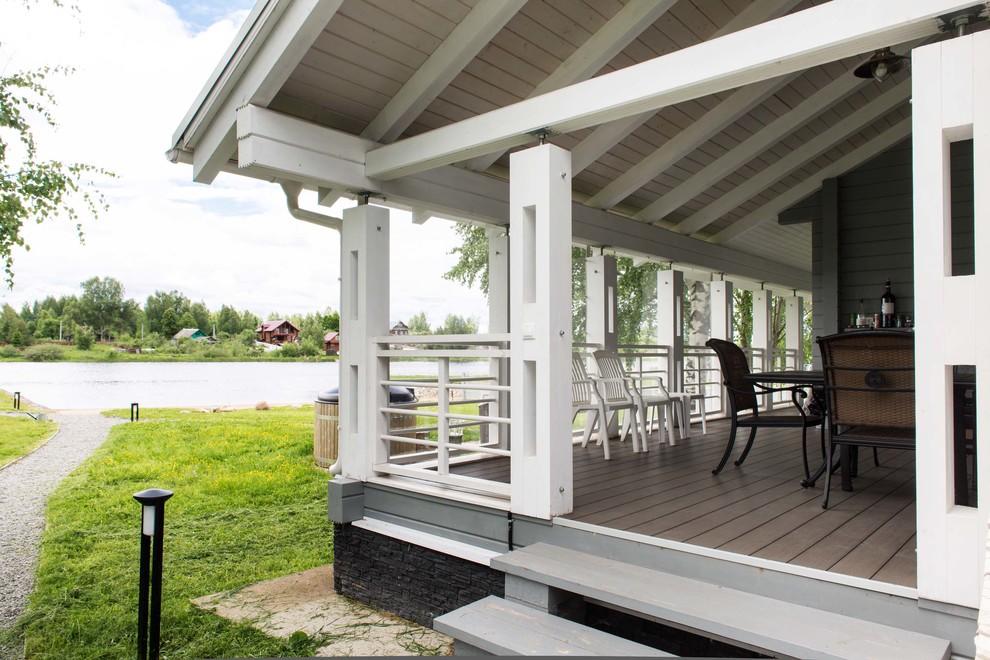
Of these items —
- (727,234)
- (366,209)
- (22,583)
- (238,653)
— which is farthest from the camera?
(727,234)

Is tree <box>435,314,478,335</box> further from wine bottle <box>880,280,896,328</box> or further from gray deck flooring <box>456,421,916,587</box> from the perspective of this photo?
wine bottle <box>880,280,896,328</box>

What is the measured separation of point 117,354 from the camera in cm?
1470

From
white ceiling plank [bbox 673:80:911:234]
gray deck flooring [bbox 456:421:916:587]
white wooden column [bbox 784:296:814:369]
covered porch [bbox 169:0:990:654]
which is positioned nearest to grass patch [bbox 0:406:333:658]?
covered porch [bbox 169:0:990:654]

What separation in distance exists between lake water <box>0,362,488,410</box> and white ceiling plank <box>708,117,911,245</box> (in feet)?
23.5

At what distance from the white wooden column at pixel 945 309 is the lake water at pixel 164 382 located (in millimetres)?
11427

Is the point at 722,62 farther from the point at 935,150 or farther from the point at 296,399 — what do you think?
the point at 296,399

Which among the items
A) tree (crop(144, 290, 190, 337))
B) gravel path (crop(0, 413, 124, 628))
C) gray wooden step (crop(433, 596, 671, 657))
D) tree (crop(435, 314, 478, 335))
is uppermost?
tree (crop(144, 290, 190, 337))

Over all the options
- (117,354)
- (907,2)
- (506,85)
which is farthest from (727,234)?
(117,354)

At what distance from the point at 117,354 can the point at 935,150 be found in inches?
631

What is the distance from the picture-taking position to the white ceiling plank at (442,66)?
145 inches

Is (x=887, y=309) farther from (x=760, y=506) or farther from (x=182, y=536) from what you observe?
(x=182, y=536)

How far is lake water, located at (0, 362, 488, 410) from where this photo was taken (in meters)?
13.8

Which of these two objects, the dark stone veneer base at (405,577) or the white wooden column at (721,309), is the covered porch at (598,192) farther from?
the white wooden column at (721,309)

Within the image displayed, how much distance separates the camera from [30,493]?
9023 millimetres
